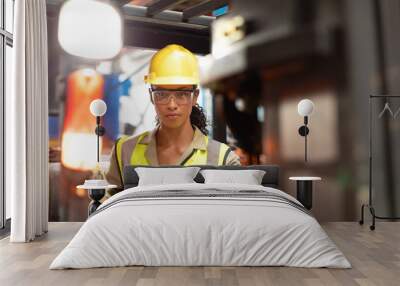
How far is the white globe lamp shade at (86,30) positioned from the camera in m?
7.07

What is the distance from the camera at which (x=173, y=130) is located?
7.01m

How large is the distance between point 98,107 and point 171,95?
85 cm

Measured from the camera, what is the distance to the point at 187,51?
714cm

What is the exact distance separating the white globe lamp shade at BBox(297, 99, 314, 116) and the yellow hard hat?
1223mm

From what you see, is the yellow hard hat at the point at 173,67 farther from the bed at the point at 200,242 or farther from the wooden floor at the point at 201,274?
the bed at the point at 200,242

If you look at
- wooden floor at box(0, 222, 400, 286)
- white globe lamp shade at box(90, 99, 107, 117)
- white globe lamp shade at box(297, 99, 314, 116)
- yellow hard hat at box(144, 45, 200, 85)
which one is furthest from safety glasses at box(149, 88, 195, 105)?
wooden floor at box(0, 222, 400, 286)

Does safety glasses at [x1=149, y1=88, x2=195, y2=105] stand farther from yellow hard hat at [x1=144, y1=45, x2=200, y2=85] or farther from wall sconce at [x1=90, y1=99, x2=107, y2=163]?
wall sconce at [x1=90, y1=99, x2=107, y2=163]

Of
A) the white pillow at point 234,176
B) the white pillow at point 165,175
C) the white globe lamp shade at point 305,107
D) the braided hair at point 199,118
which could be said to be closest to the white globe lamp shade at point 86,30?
the braided hair at point 199,118

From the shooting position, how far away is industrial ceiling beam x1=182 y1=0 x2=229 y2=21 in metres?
7.12

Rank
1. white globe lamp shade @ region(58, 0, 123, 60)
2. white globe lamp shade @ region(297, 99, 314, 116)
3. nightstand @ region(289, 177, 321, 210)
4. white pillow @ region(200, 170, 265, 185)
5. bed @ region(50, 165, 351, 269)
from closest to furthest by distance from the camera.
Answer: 1. bed @ region(50, 165, 351, 269)
2. white pillow @ region(200, 170, 265, 185)
3. nightstand @ region(289, 177, 321, 210)
4. white globe lamp shade @ region(297, 99, 314, 116)
5. white globe lamp shade @ region(58, 0, 123, 60)

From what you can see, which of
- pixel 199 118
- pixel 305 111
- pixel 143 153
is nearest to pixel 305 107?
pixel 305 111

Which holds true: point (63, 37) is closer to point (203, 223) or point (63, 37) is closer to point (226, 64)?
point (226, 64)

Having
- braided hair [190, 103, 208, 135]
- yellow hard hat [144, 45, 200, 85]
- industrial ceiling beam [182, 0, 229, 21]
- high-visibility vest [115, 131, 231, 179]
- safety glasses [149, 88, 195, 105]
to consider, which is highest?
industrial ceiling beam [182, 0, 229, 21]

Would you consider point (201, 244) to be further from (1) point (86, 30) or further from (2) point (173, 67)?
(1) point (86, 30)
